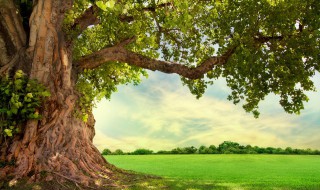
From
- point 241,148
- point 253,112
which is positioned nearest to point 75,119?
point 253,112

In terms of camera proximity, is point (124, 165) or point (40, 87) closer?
point (40, 87)

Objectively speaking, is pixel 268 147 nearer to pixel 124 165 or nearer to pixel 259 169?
pixel 259 169

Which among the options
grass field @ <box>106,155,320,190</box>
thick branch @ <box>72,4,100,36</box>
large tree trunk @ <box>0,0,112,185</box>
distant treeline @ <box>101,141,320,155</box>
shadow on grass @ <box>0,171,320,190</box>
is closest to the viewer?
shadow on grass @ <box>0,171,320,190</box>

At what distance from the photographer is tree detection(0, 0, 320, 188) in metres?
12.7

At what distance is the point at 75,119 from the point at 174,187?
4.61 m

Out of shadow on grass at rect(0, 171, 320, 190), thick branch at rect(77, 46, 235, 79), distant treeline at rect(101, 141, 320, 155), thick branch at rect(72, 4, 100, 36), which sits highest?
thick branch at rect(72, 4, 100, 36)

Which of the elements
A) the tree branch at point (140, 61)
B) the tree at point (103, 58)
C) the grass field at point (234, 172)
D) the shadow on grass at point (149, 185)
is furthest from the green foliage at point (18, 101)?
the grass field at point (234, 172)

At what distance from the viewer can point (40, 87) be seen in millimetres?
12578

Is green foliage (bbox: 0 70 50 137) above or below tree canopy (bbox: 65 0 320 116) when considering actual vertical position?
below

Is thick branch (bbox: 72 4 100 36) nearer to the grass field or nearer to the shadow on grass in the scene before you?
the shadow on grass

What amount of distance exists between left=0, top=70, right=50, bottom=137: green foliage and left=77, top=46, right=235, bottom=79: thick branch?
3.97 m

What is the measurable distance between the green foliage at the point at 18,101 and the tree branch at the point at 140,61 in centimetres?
397

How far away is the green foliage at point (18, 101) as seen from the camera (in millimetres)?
12110

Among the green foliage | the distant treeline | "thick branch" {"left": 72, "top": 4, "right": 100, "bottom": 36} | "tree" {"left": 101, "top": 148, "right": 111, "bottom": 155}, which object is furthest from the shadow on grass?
"tree" {"left": 101, "top": 148, "right": 111, "bottom": 155}
